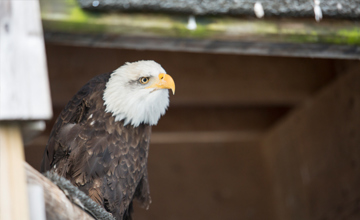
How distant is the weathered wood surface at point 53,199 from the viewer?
1471 millimetres

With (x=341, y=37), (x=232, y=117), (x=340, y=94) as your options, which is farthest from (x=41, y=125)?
(x=232, y=117)

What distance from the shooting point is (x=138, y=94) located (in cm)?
253

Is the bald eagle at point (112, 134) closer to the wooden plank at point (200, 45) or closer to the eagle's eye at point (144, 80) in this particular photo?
the eagle's eye at point (144, 80)

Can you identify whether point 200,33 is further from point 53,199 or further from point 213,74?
point 213,74

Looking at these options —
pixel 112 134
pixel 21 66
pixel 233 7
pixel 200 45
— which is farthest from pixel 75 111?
pixel 21 66

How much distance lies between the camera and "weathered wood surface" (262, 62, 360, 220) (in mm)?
3729

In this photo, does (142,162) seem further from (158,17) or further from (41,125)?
(41,125)

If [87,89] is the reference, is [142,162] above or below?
below

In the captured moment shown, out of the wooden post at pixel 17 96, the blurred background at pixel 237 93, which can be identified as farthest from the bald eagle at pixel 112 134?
the wooden post at pixel 17 96

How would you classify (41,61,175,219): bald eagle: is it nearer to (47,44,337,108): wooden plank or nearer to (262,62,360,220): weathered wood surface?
(47,44,337,108): wooden plank

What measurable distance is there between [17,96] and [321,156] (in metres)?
3.16

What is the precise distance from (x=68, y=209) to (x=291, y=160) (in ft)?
10.5

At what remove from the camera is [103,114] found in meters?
2.54

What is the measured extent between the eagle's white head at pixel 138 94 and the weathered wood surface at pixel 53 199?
38.2 inches
